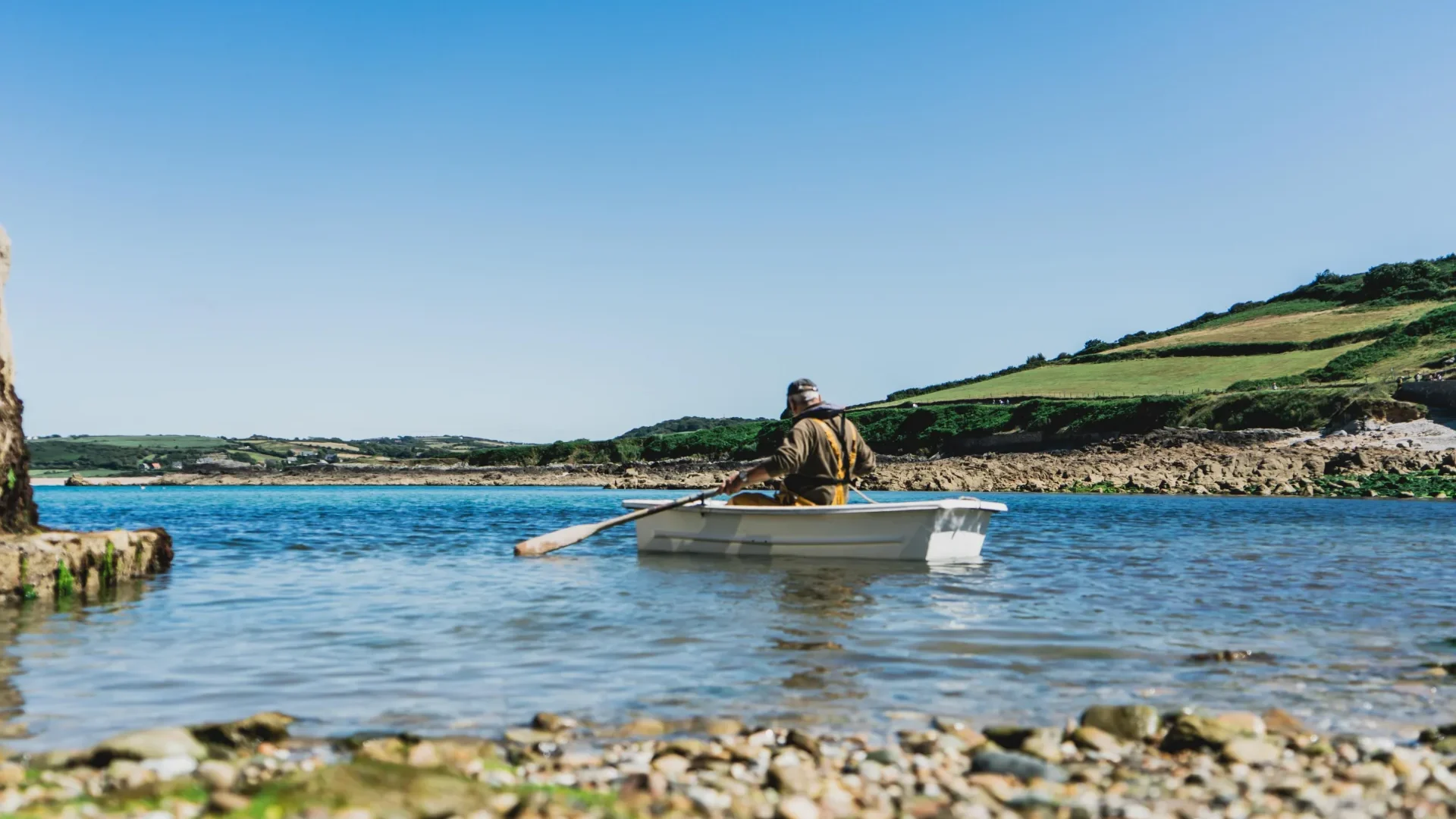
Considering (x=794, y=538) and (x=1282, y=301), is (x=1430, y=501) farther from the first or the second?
(x=1282, y=301)

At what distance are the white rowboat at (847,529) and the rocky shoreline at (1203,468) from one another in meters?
31.2

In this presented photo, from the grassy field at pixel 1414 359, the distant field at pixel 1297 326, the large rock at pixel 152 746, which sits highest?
the distant field at pixel 1297 326

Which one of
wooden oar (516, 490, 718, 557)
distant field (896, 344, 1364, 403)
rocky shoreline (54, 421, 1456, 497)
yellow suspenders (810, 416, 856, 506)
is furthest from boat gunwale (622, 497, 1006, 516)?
distant field (896, 344, 1364, 403)

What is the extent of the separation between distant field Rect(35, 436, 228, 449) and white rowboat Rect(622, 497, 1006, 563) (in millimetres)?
117768

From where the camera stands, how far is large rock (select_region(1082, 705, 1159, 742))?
591 cm

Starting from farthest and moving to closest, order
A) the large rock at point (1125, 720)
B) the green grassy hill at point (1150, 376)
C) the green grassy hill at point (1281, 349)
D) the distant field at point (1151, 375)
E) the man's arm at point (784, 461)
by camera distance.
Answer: the distant field at point (1151, 375) < the green grassy hill at point (1150, 376) < the green grassy hill at point (1281, 349) < the man's arm at point (784, 461) < the large rock at point (1125, 720)

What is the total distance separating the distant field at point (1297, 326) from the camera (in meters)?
84.2

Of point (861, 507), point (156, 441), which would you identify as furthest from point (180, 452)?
point (861, 507)

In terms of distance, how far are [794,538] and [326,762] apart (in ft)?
35.1

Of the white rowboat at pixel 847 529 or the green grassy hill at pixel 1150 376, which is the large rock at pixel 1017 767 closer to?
the white rowboat at pixel 847 529

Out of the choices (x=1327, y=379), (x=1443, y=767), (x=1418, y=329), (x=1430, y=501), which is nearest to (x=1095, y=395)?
(x=1327, y=379)

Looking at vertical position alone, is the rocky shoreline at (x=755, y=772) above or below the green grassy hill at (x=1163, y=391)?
below

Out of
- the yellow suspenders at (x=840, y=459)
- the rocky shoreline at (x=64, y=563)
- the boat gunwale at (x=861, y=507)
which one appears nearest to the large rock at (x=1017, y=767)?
the boat gunwale at (x=861, y=507)

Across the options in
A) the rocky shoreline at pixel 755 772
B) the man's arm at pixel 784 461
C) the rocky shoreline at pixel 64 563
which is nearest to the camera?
the rocky shoreline at pixel 755 772
